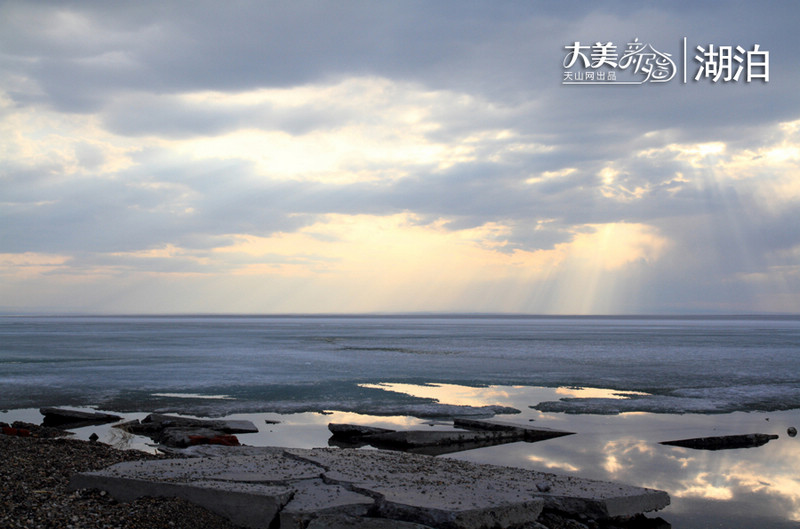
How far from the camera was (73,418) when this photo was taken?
1453cm

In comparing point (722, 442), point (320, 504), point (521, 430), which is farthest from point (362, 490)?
point (722, 442)

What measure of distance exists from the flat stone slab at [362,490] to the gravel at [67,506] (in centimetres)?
18

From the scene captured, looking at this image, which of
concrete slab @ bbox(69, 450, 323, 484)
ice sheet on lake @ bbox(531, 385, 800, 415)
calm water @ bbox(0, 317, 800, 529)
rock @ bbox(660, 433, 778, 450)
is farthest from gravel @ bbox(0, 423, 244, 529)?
ice sheet on lake @ bbox(531, 385, 800, 415)

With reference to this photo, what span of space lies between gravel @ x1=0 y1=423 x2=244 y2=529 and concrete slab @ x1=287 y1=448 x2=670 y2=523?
5.97 ft

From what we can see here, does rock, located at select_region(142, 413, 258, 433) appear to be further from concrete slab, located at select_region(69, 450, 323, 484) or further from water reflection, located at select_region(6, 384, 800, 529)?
concrete slab, located at select_region(69, 450, 323, 484)

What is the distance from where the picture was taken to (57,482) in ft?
25.1

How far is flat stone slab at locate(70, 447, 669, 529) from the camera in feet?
21.7

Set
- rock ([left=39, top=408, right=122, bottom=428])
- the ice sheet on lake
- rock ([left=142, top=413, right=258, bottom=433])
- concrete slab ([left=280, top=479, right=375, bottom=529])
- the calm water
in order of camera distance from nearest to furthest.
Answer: concrete slab ([left=280, top=479, right=375, bottom=529]) → the calm water → rock ([left=142, top=413, right=258, bottom=433]) → rock ([left=39, top=408, right=122, bottom=428]) → the ice sheet on lake

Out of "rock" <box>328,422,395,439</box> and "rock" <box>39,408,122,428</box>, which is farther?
"rock" <box>39,408,122,428</box>

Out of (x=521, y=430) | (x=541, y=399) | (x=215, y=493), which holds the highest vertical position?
(x=215, y=493)

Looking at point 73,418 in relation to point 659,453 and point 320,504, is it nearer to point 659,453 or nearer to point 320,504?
point 320,504

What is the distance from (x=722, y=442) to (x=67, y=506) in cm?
1116

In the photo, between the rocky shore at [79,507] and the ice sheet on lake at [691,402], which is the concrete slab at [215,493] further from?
the ice sheet on lake at [691,402]

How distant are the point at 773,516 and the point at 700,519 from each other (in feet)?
3.40
